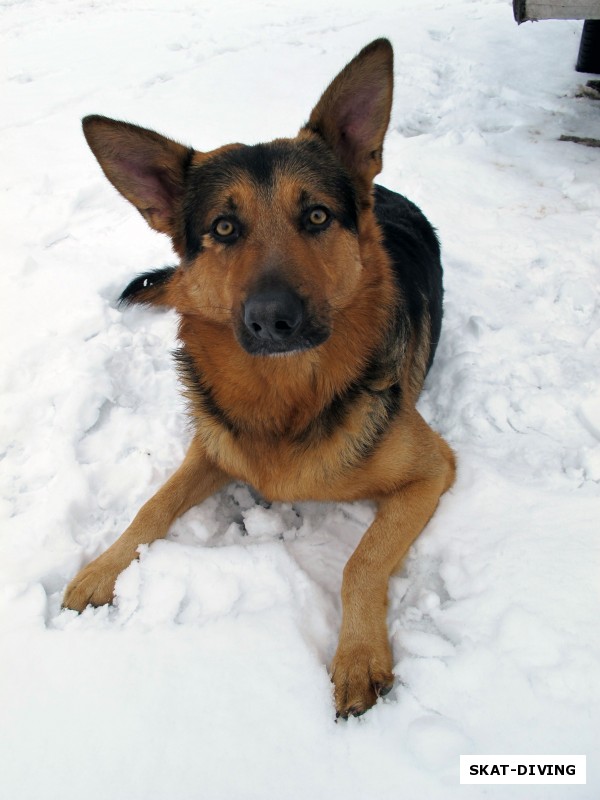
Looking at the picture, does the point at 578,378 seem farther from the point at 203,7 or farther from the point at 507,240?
the point at 203,7

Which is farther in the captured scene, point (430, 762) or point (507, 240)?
point (507, 240)

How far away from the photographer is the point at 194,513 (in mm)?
2873

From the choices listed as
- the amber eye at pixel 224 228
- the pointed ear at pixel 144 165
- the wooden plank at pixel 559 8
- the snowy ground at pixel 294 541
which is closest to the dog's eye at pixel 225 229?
the amber eye at pixel 224 228

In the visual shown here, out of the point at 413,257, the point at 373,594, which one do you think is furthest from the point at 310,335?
the point at 413,257

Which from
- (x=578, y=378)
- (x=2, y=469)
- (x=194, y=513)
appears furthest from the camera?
(x=578, y=378)

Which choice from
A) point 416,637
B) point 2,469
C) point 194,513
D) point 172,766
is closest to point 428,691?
point 416,637

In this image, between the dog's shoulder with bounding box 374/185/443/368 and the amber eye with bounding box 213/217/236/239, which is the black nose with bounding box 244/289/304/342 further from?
the dog's shoulder with bounding box 374/185/443/368

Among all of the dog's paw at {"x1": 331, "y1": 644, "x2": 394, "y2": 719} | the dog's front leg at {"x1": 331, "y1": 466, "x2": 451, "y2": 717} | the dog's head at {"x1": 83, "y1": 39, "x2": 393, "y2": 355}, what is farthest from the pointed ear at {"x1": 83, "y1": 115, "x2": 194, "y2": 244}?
the dog's paw at {"x1": 331, "y1": 644, "x2": 394, "y2": 719}

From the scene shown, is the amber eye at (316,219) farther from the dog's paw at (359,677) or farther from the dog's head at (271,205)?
the dog's paw at (359,677)

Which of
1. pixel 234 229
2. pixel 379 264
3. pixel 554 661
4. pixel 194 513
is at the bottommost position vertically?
pixel 194 513

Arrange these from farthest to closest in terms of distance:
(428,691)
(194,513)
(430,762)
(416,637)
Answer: (194,513), (416,637), (428,691), (430,762)

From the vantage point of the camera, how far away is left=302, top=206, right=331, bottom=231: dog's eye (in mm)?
2510

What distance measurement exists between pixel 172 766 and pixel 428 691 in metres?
0.90

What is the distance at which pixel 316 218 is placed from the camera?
2535mm
